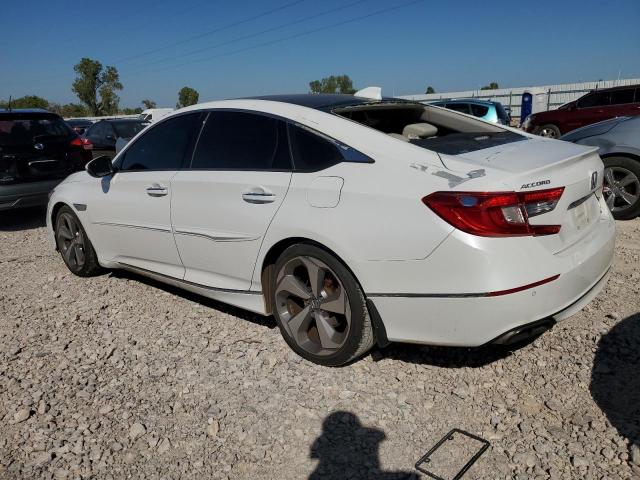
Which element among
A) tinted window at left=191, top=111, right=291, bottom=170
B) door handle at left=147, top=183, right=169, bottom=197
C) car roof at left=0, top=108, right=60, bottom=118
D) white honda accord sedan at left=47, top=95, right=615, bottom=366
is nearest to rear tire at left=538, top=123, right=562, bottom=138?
white honda accord sedan at left=47, top=95, right=615, bottom=366

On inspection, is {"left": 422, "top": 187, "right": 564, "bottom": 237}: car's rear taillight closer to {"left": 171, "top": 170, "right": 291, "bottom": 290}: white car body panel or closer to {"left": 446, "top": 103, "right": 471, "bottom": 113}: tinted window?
{"left": 171, "top": 170, "right": 291, "bottom": 290}: white car body panel

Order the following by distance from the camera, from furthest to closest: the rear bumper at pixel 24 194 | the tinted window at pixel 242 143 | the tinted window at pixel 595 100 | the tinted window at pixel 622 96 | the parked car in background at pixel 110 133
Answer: the tinted window at pixel 595 100 → the tinted window at pixel 622 96 → the parked car in background at pixel 110 133 → the rear bumper at pixel 24 194 → the tinted window at pixel 242 143

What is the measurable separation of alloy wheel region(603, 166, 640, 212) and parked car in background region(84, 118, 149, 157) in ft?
32.3

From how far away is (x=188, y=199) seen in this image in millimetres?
3678

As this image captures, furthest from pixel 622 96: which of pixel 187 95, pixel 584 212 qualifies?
pixel 187 95

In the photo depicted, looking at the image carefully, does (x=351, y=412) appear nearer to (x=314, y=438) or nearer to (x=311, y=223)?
(x=314, y=438)

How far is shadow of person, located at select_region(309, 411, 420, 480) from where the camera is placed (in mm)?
2348

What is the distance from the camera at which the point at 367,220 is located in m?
2.70

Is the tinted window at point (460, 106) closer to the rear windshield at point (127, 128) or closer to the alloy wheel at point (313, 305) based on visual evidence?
the rear windshield at point (127, 128)

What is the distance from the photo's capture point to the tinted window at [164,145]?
3914 mm

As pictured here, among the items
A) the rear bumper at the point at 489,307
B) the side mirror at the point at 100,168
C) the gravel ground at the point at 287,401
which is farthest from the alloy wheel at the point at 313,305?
the side mirror at the point at 100,168

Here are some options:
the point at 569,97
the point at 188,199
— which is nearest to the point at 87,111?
the point at 569,97

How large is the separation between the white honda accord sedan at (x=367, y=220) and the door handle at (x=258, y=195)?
0.01 m

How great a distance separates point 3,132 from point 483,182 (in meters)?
6.96
